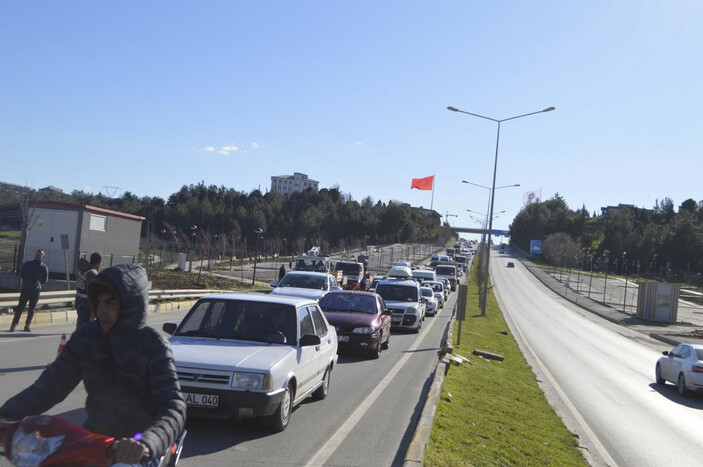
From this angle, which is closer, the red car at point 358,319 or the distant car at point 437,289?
the red car at point 358,319

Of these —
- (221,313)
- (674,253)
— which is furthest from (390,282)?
(674,253)

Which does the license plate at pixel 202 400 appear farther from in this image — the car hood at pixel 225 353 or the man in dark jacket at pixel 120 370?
the man in dark jacket at pixel 120 370

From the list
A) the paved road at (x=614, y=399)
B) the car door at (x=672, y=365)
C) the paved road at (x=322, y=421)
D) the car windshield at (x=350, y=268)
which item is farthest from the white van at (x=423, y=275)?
the paved road at (x=322, y=421)

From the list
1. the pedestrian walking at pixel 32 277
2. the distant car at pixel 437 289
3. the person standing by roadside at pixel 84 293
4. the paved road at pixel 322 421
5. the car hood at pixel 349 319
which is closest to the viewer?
the paved road at pixel 322 421

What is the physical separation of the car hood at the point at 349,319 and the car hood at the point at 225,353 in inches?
273

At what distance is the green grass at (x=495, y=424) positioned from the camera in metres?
7.12

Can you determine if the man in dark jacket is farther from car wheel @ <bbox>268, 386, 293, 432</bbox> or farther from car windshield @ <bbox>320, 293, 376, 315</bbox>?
car windshield @ <bbox>320, 293, 376, 315</bbox>

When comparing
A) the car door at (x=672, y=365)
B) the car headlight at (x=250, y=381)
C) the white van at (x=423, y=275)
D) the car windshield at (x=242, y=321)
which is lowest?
the car door at (x=672, y=365)

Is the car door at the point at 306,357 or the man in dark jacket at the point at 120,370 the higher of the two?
the man in dark jacket at the point at 120,370

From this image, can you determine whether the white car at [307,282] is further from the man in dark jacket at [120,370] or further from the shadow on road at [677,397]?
the man in dark jacket at [120,370]

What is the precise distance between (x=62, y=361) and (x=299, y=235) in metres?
101

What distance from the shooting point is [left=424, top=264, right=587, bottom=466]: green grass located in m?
7.12

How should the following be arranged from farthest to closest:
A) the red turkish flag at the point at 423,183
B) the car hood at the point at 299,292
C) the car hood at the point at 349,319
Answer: the red turkish flag at the point at 423,183 → the car hood at the point at 299,292 → the car hood at the point at 349,319

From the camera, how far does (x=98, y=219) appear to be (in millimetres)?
28781
